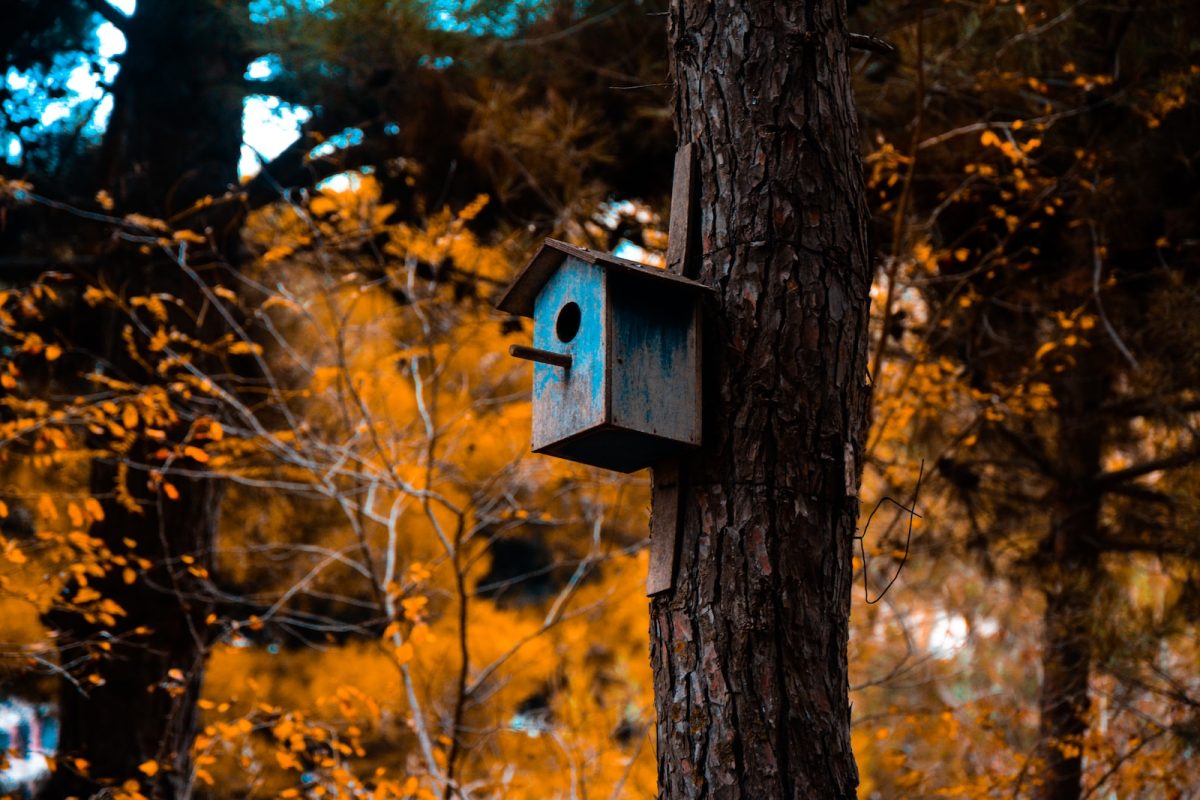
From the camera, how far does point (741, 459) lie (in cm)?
217

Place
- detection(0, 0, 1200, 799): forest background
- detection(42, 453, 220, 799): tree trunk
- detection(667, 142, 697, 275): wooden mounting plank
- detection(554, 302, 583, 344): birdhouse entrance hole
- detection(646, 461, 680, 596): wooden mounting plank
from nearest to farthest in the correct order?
detection(646, 461, 680, 596): wooden mounting plank < detection(667, 142, 697, 275): wooden mounting plank < detection(554, 302, 583, 344): birdhouse entrance hole < detection(0, 0, 1200, 799): forest background < detection(42, 453, 220, 799): tree trunk

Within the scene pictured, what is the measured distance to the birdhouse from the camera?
2213mm

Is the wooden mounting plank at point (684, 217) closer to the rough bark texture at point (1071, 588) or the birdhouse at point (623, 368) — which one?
the birdhouse at point (623, 368)

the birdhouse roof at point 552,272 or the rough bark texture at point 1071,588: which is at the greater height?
the birdhouse roof at point 552,272

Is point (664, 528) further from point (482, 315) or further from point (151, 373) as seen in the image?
point (482, 315)

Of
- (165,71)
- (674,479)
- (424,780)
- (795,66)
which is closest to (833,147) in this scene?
(795,66)

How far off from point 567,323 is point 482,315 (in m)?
3.63

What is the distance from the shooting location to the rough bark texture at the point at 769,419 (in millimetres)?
2055

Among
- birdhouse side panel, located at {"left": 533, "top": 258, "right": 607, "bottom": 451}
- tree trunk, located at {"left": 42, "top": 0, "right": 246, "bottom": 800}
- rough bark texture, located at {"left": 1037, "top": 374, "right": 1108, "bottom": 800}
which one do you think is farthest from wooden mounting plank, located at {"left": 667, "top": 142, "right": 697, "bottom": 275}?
tree trunk, located at {"left": 42, "top": 0, "right": 246, "bottom": 800}

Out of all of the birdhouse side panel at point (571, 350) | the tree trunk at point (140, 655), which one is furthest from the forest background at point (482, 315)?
the birdhouse side panel at point (571, 350)

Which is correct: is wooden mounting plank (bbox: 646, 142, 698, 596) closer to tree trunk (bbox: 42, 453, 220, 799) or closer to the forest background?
the forest background

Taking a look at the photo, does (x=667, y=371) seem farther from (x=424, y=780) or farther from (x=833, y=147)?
(x=424, y=780)

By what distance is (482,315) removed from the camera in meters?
6.12

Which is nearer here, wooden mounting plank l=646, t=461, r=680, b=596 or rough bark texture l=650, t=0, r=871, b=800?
rough bark texture l=650, t=0, r=871, b=800
